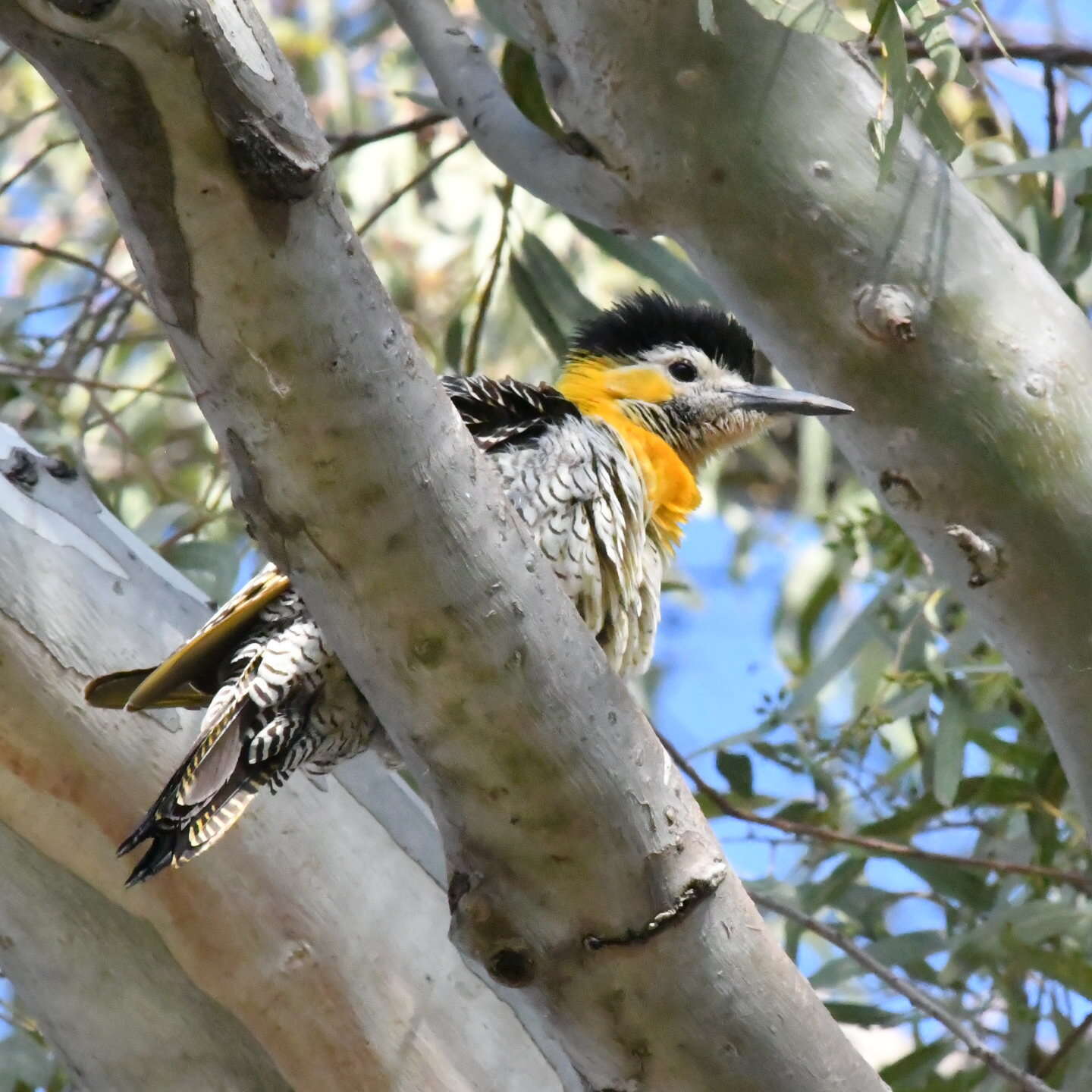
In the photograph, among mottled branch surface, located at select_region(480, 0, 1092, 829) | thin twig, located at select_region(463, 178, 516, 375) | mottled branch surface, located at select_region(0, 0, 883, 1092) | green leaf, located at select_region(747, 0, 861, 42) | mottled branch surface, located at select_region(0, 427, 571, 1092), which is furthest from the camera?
thin twig, located at select_region(463, 178, 516, 375)

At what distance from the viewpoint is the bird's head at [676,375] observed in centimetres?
264

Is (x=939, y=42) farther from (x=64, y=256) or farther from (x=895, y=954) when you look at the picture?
(x=64, y=256)

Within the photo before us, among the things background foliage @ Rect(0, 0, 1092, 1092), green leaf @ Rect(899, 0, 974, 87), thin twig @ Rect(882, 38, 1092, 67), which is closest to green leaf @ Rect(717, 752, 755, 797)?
background foliage @ Rect(0, 0, 1092, 1092)

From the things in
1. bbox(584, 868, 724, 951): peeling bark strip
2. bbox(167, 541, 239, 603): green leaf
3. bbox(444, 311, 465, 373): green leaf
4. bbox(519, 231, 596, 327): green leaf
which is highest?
bbox(519, 231, 596, 327): green leaf

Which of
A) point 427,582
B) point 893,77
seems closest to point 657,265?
point 893,77

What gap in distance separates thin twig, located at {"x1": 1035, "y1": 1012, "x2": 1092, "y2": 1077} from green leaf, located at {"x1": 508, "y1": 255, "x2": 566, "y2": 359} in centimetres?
141

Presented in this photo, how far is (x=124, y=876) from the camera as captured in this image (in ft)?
6.23

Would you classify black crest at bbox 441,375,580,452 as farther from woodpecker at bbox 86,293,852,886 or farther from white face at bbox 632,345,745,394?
white face at bbox 632,345,745,394

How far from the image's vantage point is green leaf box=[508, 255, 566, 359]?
3.05 m

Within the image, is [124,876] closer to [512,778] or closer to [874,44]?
[512,778]

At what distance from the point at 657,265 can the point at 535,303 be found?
47 cm

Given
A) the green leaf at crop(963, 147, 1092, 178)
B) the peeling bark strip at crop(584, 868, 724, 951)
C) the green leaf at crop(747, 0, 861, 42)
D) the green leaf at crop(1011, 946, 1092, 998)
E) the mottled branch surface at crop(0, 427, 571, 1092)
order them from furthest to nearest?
1. the green leaf at crop(1011, 946, 1092, 998)
2. the green leaf at crop(963, 147, 1092, 178)
3. the mottled branch surface at crop(0, 427, 571, 1092)
4. the green leaf at crop(747, 0, 861, 42)
5. the peeling bark strip at crop(584, 868, 724, 951)

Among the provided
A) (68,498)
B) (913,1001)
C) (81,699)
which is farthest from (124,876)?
(913,1001)

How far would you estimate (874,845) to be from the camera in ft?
7.91
